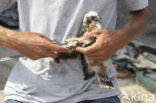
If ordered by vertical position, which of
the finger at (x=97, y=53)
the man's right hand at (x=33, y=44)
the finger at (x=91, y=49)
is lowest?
the finger at (x=97, y=53)

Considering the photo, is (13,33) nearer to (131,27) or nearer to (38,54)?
(38,54)

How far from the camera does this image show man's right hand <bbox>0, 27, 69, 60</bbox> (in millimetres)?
1153

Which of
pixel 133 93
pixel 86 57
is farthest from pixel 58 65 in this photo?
pixel 133 93

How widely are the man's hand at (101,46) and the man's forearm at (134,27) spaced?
75 millimetres

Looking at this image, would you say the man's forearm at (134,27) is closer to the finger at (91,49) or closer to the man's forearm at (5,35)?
the finger at (91,49)

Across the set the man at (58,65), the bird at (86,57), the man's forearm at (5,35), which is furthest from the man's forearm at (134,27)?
the man's forearm at (5,35)

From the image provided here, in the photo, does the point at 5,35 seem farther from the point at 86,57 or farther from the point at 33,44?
the point at 86,57

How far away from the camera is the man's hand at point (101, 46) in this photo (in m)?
1.19

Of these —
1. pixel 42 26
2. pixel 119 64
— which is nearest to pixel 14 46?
pixel 42 26

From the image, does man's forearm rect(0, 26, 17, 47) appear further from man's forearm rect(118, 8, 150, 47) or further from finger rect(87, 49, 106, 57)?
man's forearm rect(118, 8, 150, 47)

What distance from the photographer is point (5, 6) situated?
1.33 m

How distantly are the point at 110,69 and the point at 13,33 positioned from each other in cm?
60

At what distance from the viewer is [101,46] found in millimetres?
1203

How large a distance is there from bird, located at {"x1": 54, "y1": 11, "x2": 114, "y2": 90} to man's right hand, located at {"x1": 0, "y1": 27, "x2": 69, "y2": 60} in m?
0.13
